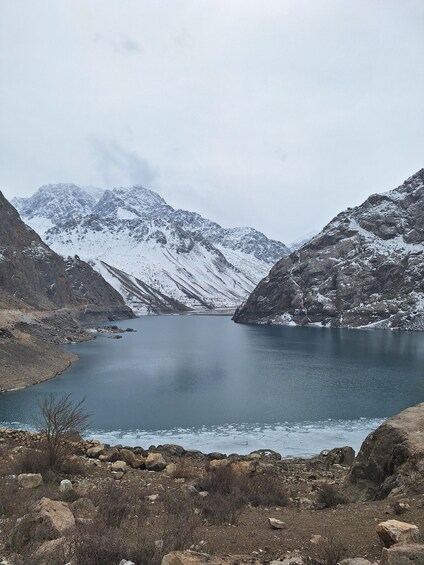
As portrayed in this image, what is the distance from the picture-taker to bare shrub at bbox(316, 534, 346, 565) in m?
6.78

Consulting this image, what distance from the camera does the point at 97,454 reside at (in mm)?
17578

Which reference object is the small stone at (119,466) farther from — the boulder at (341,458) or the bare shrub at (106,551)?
the boulder at (341,458)

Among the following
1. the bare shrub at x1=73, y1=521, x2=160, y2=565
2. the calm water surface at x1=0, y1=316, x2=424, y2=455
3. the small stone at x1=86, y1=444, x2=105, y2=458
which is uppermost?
the bare shrub at x1=73, y1=521, x2=160, y2=565

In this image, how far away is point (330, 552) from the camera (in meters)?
6.89

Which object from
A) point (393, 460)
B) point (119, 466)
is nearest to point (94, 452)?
point (119, 466)

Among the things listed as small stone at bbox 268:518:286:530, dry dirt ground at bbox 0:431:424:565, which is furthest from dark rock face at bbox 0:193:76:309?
small stone at bbox 268:518:286:530

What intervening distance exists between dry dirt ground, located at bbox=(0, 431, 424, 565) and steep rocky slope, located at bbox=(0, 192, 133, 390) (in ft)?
104

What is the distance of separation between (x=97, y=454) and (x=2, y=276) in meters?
93.2

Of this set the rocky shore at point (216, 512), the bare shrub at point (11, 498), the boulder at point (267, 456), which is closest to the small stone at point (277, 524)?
the rocky shore at point (216, 512)

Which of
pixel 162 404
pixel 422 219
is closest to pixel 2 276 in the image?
pixel 162 404

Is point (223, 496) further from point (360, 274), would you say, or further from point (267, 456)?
point (360, 274)

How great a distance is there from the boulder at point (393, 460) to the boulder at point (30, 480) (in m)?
9.03

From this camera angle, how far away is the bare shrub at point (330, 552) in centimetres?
678

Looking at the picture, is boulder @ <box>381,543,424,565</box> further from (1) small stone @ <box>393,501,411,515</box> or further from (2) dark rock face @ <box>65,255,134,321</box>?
(2) dark rock face @ <box>65,255,134,321</box>
